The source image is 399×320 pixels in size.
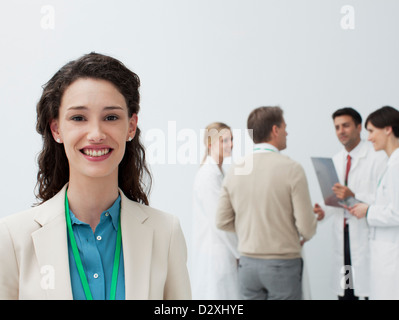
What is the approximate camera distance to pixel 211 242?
2766mm

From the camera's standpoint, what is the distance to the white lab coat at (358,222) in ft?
8.38

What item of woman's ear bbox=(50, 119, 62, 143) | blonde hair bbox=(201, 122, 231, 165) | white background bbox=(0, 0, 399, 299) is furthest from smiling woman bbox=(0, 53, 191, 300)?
white background bbox=(0, 0, 399, 299)

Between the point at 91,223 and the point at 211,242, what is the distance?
6.13 feet

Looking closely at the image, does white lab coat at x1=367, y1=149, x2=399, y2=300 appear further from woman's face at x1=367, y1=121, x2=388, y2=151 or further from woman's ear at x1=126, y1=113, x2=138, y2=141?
woman's ear at x1=126, y1=113, x2=138, y2=141

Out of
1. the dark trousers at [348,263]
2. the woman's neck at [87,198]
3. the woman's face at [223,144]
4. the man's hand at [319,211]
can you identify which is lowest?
the dark trousers at [348,263]

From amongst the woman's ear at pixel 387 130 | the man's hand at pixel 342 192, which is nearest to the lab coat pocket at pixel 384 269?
the man's hand at pixel 342 192

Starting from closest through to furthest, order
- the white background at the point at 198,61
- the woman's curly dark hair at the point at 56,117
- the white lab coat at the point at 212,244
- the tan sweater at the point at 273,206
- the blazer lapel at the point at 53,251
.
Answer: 1. the blazer lapel at the point at 53,251
2. the woman's curly dark hair at the point at 56,117
3. the tan sweater at the point at 273,206
4. the white lab coat at the point at 212,244
5. the white background at the point at 198,61

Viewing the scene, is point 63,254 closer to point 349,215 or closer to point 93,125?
point 93,125

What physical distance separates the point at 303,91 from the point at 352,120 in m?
0.61

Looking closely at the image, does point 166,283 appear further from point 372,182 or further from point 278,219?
point 372,182

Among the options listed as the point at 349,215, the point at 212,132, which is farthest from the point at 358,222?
the point at 212,132

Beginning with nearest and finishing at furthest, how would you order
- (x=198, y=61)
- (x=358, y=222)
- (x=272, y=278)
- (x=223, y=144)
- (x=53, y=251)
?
(x=53, y=251) → (x=272, y=278) → (x=358, y=222) → (x=223, y=144) → (x=198, y=61)

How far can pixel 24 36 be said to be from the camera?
3422 millimetres

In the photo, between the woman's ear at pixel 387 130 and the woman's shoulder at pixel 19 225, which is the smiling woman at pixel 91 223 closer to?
the woman's shoulder at pixel 19 225
